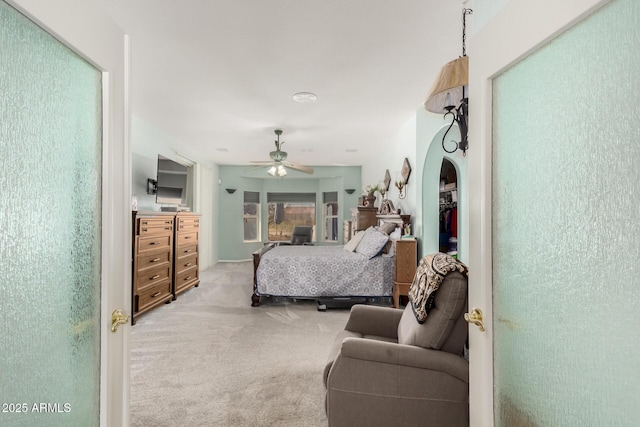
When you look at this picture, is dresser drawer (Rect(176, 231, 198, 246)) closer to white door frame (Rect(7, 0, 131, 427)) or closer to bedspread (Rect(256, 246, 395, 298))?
bedspread (Rect(256, 246, 395, 298))

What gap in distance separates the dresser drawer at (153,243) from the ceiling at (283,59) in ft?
5.33

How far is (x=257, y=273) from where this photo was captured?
4309 mm

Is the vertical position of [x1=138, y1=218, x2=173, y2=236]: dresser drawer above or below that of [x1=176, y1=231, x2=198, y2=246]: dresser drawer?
above

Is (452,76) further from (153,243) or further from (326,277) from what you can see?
(153,243)

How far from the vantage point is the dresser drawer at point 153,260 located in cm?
379

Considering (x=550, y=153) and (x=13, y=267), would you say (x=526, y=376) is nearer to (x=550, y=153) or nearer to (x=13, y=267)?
(x=550, y=153)

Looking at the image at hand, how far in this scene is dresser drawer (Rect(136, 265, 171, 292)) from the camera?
3.76m

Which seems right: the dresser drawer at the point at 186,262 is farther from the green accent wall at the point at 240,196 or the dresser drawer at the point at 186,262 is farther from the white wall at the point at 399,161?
the white wall at the point at 399,161

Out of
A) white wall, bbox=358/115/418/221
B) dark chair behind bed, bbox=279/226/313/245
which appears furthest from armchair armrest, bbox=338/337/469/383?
dark chair behind bed, bbox=279/226/313/245

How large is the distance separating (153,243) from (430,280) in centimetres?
366

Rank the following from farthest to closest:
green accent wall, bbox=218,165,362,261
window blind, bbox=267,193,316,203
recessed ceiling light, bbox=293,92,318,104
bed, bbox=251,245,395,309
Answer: window blind, bbox=267,193,316,203
green accent wall, bbox=218,165,362,261
bed, bbox=251,245,395,309
recessed ceiling light, bbox=293,92,318,104

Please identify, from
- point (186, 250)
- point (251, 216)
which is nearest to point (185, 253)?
point (186, 250)

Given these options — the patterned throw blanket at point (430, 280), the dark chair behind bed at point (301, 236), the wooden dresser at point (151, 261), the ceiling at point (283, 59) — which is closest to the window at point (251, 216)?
the dark chair behind bed at point (301, 236)

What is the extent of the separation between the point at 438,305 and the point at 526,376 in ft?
2.16
